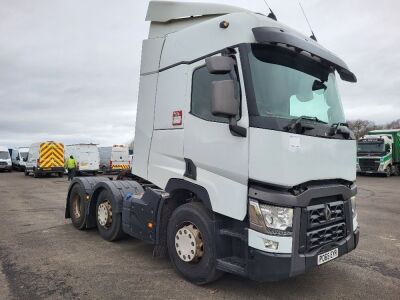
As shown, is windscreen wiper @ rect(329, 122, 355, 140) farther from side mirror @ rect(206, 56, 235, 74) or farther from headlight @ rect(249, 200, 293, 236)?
side mirror @ rect(206, 56, 235, 74)

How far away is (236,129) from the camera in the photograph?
13.1 ft

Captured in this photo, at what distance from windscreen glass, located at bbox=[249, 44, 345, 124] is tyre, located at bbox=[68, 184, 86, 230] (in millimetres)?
4646

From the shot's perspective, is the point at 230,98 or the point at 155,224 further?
the point at 155,224

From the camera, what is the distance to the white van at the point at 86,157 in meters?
26.2

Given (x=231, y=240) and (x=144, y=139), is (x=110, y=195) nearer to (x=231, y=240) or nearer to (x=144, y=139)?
(x=144, y=139)

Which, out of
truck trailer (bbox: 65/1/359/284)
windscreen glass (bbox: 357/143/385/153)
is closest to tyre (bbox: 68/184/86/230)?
truck trailer (bbox: 65/1/359/284)

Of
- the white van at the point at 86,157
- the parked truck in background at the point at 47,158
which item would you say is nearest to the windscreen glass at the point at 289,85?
the white van at the point at 86,157

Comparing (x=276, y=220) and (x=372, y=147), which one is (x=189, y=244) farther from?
(x=372, y=147)

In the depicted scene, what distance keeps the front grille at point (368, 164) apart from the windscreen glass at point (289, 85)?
2482 centimetres

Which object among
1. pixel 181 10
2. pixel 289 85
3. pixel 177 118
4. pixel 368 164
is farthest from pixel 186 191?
pixel 368 164

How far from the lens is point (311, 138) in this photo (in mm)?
4020

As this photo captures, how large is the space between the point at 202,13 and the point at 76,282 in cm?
400

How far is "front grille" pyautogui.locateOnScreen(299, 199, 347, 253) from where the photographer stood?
3.89 m

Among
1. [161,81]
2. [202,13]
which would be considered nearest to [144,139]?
[161,81]
